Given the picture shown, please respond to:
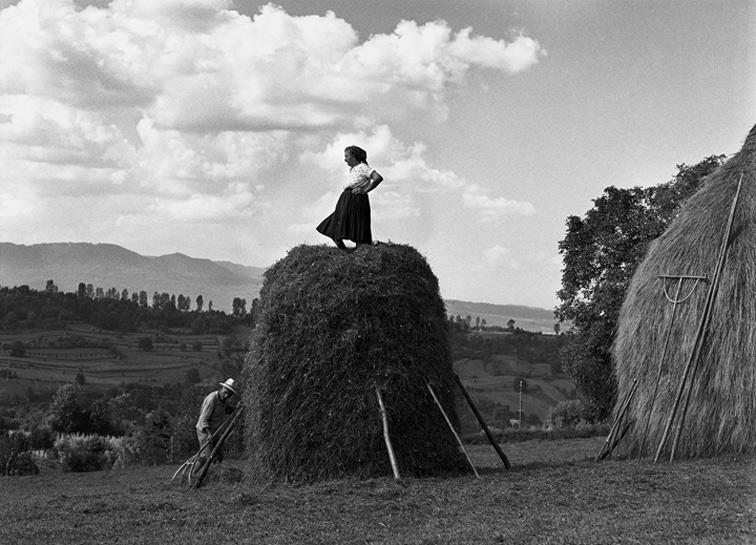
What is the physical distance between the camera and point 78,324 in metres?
105

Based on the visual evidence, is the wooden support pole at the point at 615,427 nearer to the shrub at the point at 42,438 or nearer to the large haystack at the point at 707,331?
the large haystack at the point at 707,331

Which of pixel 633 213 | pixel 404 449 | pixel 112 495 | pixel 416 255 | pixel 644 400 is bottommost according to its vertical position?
pixel 112 495

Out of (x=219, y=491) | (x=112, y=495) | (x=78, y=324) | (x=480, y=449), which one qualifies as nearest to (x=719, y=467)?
(x=219, y=491)

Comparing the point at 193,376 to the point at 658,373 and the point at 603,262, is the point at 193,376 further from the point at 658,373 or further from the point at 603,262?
the point at 658,373

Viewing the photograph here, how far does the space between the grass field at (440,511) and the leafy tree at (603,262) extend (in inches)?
828

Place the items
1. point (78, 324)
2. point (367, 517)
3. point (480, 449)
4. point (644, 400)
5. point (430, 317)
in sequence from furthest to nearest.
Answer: point (78, 324) → point (480, 449) → point (644, 400) → point (430, 317) → point (367, 517)

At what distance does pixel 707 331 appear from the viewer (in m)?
15.1

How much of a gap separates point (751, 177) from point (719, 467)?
19.6 ft

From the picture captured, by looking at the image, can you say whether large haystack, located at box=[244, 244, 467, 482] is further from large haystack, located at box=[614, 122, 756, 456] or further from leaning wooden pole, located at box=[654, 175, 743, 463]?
large haystack, located at box=[614, 122, 756, 456]

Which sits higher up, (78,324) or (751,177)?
(751,177)

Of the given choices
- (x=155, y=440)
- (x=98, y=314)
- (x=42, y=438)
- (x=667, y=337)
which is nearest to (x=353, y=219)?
(x=667, y=337)

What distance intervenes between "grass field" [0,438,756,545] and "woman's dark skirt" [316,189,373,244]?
425 centimetres

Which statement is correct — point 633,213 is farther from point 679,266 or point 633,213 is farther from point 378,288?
point 378,288

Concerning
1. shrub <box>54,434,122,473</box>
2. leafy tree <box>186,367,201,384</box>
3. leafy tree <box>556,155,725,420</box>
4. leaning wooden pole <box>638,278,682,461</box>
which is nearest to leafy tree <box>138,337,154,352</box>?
leafy tree <box>186,367,201,384</box>
